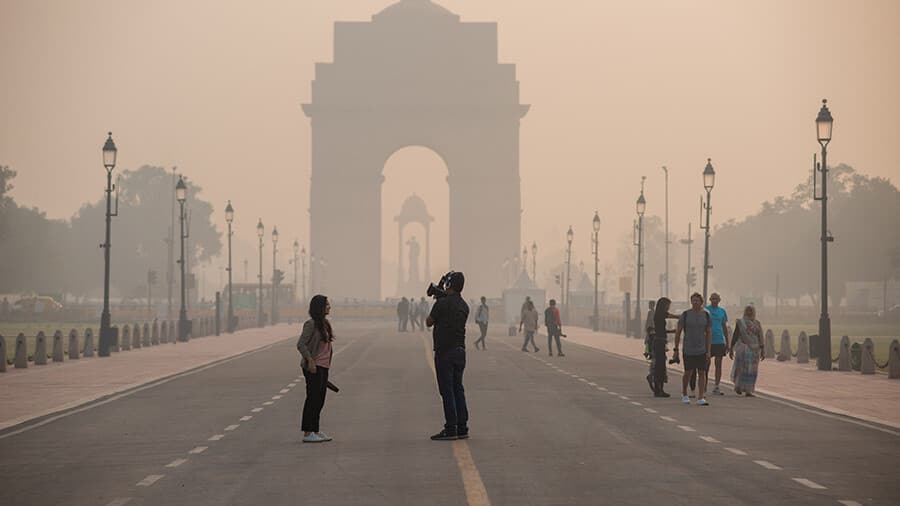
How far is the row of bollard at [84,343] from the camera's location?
3575cm

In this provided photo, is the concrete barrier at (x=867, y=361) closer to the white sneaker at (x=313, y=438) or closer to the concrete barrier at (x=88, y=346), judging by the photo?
the white sneaker at (x=313, y=438)

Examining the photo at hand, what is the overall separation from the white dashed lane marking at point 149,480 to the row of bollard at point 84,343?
2024cm

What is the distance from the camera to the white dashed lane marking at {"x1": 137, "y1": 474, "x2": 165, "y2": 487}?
46.1ft

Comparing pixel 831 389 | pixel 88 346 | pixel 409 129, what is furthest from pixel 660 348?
pixel 409 129

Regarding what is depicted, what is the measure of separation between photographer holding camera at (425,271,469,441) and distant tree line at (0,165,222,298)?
305ft

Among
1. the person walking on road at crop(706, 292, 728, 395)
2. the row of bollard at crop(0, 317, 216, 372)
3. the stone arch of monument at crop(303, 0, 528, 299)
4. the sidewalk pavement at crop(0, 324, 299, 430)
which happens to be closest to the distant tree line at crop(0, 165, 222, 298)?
the stone arch of monument at crop(303, 0, 528, 299)

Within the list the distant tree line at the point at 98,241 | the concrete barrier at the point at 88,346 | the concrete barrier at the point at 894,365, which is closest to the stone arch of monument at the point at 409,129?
the distant tree line at the point at 98,241

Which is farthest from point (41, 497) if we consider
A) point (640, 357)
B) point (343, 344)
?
point (343, 344)

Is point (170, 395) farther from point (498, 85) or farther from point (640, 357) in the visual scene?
point (498, 85)

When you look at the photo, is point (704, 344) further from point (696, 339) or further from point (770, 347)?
point (770, 347)

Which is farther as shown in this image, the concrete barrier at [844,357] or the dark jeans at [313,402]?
the concrete barrier at [844,357]

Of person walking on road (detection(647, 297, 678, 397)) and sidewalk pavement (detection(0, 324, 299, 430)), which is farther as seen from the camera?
person walking on road (detection(647, 297, 678, 397))

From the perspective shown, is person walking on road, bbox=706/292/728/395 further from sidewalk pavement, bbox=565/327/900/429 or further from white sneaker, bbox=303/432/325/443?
white sneaker, bbox=303/432/325/443

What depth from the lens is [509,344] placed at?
186ft
